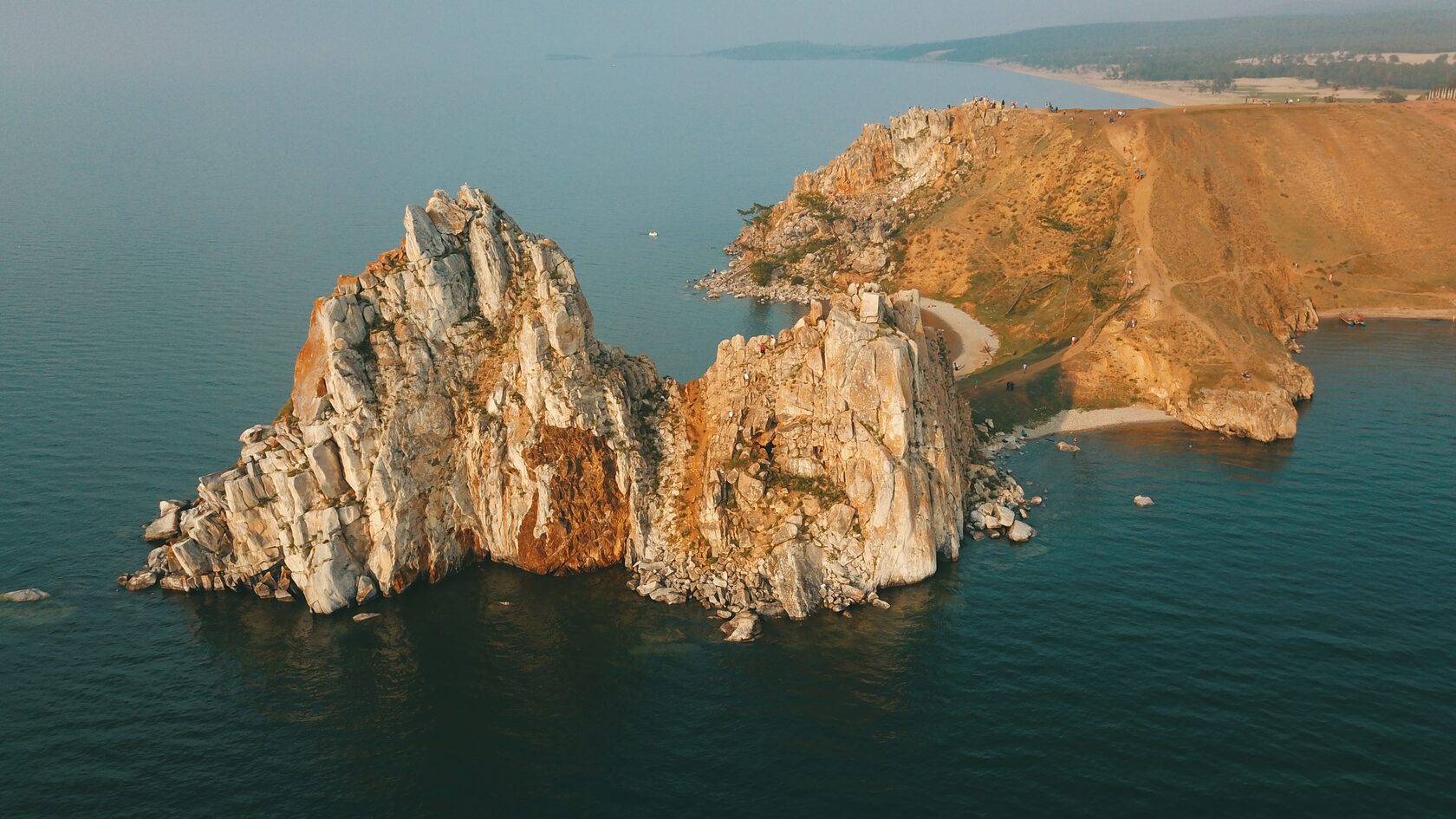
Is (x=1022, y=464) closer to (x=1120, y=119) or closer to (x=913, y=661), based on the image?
(x=913, y=661)

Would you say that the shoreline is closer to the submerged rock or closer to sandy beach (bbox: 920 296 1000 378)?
sandy beach (bbox: 920 296 1000 378)

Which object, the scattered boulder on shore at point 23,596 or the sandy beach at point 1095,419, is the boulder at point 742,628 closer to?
the sandy beach at point 1095,419

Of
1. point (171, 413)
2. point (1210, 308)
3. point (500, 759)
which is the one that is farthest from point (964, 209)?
point (500, 759)

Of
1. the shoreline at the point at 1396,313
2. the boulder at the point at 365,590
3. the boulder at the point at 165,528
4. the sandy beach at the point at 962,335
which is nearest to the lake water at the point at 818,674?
the boulder at the point at 165,528

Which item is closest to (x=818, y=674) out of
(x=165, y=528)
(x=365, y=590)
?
(x=365, y=590)

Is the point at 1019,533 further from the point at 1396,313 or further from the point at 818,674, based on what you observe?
the point at 1396,313
